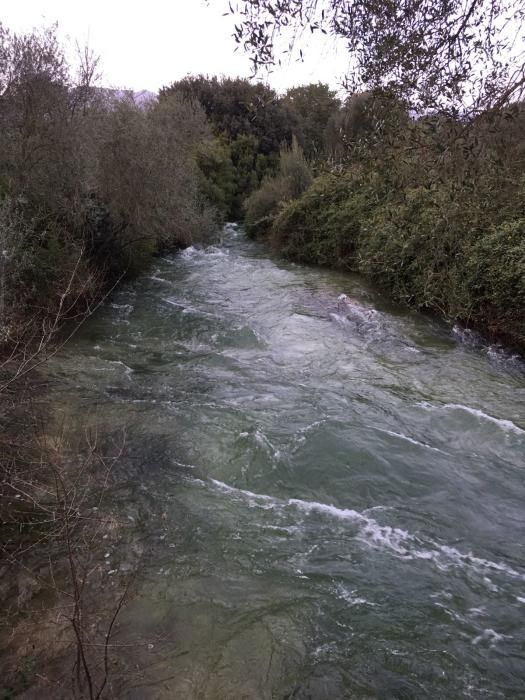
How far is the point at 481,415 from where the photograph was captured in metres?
7.55

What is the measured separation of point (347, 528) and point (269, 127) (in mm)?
32308

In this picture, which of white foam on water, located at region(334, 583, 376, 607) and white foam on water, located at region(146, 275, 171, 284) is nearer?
white foam on water, located at region(334, 583, 376, 607)

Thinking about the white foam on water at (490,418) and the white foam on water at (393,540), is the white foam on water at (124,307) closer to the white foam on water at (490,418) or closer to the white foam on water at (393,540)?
the white foam on water at (393,540)

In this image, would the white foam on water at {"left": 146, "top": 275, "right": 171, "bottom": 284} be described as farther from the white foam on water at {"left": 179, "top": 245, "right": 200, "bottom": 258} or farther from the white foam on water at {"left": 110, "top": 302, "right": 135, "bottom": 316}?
the white foam on water at {"left": 179, "top": 245, "right": 200, "bottom": 258}

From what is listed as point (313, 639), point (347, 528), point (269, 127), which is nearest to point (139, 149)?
point (347, 528)

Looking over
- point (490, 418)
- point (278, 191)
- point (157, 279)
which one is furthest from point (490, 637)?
point (278, 191)

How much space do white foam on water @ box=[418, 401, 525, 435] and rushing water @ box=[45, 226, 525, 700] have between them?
1.2 inches

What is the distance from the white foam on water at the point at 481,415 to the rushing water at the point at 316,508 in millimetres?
30

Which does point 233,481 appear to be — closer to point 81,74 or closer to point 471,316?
point 471,316

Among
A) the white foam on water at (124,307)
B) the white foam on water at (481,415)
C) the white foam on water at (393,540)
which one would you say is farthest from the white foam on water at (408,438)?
the white foam on water at (124,307)

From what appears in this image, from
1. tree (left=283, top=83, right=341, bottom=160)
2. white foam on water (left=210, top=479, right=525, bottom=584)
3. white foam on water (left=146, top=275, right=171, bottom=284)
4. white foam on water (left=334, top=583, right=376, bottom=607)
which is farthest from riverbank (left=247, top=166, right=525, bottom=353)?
tree (left=283, top=83, right=341, bottom=160)

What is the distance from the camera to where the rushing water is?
3754 millimetres

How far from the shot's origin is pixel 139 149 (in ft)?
47.0

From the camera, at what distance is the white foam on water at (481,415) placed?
7.17 metres
